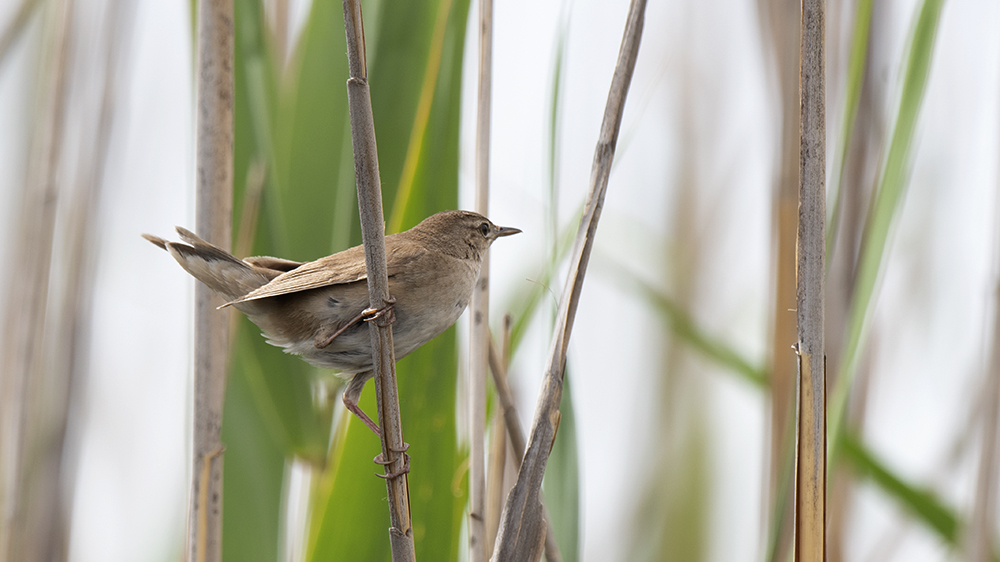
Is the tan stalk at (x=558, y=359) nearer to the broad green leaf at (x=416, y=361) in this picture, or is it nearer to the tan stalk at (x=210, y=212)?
the broad green leaf at (x=416, y=361)

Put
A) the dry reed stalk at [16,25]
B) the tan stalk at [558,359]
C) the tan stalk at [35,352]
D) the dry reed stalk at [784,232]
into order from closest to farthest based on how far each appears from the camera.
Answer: the tan stalk at [558,359], the dry reed stalk at [784,232], the tan stalk at [35,352], the dry reed stalk at [16,25]

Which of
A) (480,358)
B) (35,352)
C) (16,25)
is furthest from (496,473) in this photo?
(16,25)

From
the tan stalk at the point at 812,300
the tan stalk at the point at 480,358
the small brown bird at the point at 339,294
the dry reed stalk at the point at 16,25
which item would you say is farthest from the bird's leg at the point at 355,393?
the dry reed stalk at the point at 16,25

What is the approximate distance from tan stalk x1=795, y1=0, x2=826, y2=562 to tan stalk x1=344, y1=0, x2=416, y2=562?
19.2 inches

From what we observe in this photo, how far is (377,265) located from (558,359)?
0.84 feet

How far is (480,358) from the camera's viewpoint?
1.21 metres

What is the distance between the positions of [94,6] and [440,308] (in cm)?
125

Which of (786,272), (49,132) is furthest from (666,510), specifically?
(49,132)

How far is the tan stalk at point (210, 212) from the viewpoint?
1205 millimetres

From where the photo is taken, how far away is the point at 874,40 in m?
1.49

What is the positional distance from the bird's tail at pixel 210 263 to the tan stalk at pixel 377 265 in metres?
0.41

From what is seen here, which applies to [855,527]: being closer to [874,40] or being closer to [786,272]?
[786,272]

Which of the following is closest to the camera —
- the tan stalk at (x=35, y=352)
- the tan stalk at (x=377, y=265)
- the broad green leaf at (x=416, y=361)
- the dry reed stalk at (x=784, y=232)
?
the tan stalk at (x=377, y=265)

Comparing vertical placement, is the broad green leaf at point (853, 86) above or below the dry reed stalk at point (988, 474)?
above
